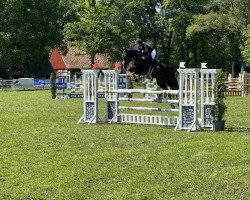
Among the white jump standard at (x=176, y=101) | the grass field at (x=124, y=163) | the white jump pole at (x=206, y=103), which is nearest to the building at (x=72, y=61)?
the white jump standard at (x=176, y=101)

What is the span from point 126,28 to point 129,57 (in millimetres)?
40691

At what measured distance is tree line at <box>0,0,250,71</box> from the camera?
176 feet

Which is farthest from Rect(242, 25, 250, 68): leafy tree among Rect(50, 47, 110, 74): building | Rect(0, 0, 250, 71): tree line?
Rect(50, 47, 110, 74): building

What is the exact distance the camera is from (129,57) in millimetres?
16016

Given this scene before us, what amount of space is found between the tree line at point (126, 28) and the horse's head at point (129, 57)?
3418cm

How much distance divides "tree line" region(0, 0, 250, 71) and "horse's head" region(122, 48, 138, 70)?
34180 mm

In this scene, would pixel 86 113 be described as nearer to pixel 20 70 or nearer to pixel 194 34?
pixel 194 34

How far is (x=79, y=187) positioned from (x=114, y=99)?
9.25m

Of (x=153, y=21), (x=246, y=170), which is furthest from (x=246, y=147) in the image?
(x=153, y=21)

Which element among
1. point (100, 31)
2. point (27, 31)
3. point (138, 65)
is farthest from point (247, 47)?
point (138, 65)

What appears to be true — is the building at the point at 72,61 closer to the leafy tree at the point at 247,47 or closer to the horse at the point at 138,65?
the leafy tree at the point at 247,47

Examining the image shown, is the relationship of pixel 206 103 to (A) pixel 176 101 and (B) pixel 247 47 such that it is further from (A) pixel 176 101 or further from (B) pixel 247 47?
(B) pixel 247 47

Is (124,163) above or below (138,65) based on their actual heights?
below

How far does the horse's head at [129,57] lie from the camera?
1592 cm
